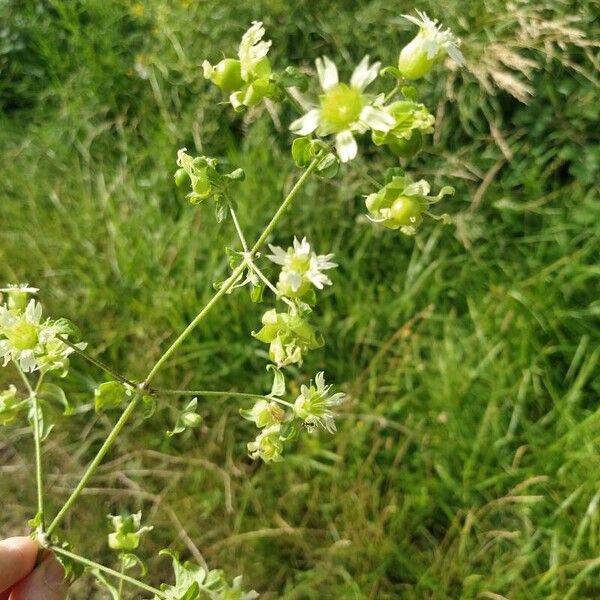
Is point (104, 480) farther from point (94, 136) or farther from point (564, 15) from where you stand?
point (564, 15)

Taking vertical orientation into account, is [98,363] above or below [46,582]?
above

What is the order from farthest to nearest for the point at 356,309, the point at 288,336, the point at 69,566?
the point at 356,309 → the point at 69,566 → the point at 288,336

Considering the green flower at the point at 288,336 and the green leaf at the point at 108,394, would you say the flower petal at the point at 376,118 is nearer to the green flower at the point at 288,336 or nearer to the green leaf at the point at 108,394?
the green flower at the point at 288,336

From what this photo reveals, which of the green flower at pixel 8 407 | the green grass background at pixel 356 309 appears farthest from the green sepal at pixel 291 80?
the green grass background at pixel 356 309

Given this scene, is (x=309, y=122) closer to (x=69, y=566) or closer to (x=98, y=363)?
(x=98, y=363)

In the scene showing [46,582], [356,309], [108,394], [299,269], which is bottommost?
[356,309]

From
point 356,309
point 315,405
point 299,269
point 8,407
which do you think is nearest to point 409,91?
point 299,269
